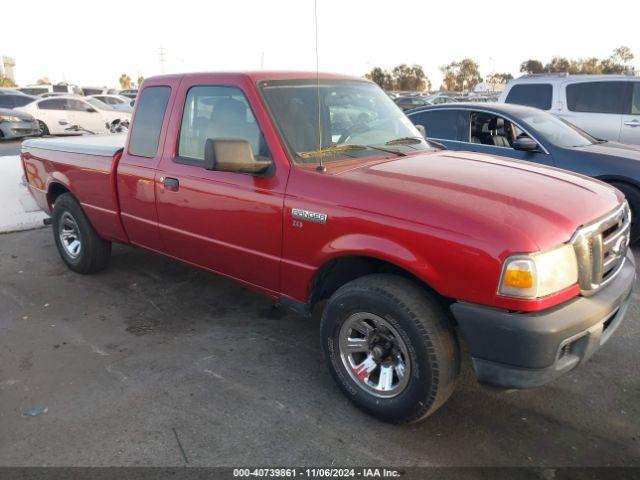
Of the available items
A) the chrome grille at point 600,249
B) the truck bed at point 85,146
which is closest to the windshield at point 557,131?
the chrome grille at point 600,249

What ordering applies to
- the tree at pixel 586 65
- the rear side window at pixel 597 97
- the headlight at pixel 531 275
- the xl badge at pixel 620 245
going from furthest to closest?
the tree at pixel 586 65
the rear side window at pixel 597 97
the xl badge at pixel 620 245
the headlight at pixel 531 275

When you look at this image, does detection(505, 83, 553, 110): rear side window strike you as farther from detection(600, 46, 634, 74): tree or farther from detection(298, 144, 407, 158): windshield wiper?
detection(600, 46, 634, 74): tree

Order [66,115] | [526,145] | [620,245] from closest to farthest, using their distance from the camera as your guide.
Answer: [620,245] → [526,145] → [66,115]

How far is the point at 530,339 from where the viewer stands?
2.41 m

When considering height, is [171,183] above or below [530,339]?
above

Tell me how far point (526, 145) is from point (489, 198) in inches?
150

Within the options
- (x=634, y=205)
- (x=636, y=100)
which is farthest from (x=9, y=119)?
(x=634, y=205)

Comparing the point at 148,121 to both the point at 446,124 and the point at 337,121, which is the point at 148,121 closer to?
the point at 337,121

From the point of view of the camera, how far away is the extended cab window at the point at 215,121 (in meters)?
3.49

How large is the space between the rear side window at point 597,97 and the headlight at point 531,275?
771 centimetres

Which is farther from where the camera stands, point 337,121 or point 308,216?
point 337,121

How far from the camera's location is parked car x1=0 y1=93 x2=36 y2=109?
19.4 metres

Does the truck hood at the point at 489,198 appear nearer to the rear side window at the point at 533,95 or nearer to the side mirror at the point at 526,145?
the side mirror at the point at 526,145

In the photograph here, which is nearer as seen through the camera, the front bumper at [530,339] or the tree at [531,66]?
the front bumper at [530,339]
